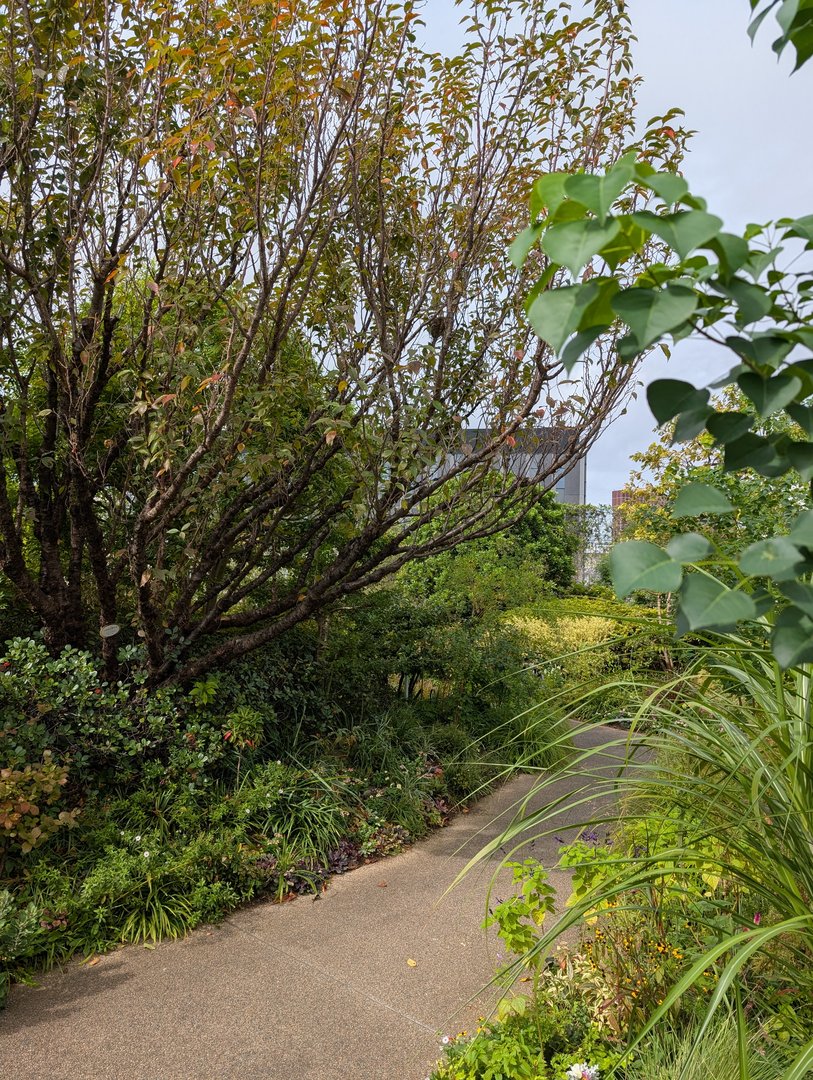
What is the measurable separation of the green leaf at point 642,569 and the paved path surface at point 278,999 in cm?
172

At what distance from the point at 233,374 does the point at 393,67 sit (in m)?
1.78

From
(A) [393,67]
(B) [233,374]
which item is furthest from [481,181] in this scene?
(B) [233,374]

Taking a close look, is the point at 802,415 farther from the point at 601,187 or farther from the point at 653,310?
the point at 601,187

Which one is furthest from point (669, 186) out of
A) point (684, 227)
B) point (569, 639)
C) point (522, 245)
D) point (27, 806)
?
point (569, 639)

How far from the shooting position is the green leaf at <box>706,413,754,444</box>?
0.81 meters

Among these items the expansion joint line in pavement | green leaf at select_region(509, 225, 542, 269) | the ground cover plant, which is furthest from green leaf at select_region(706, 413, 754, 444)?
the expansion joint line in pavement

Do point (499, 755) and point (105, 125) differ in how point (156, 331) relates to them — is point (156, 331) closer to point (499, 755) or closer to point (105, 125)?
point (105, 125)

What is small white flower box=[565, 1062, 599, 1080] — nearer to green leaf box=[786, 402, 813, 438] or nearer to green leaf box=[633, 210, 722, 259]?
green leaf box=[786, 402, 813, 438]

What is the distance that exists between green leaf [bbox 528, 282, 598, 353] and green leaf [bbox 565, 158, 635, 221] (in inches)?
2.7

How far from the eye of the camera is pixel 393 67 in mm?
3701

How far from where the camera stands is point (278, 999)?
9.34 ft

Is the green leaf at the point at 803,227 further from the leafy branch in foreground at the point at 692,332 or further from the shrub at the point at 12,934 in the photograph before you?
the shrub at the point at 12,934

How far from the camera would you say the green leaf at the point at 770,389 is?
0.76 metres

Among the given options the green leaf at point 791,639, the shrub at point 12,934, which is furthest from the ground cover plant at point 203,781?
the green leaf at point 791,639
